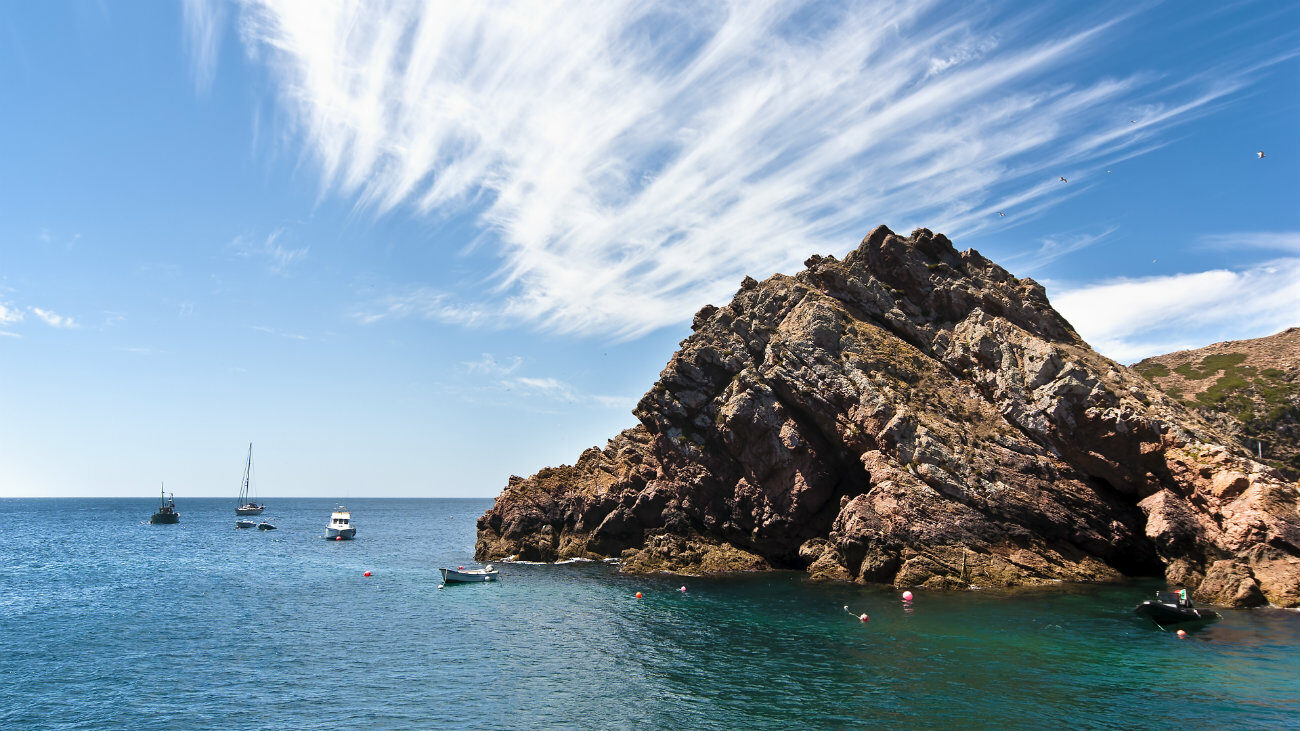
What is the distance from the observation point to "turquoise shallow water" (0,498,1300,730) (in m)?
30.7

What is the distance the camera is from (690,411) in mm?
82375

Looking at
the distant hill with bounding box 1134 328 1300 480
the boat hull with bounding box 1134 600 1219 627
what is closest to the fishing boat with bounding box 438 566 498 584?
the boat hull with bounding box 1134 600 1219 627

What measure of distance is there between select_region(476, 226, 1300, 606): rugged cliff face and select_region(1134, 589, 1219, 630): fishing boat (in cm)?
797

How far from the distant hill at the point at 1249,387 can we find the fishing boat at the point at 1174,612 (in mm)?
66679

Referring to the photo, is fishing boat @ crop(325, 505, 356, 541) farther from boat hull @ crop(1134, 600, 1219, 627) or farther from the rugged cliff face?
boat hull @ crop(1134, 600, 1219, 627)

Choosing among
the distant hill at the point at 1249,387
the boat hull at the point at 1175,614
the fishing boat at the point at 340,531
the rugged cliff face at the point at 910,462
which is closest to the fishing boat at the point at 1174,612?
the boat hull at the point at 1175,614

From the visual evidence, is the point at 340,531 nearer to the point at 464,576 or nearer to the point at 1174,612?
the point at 464,576

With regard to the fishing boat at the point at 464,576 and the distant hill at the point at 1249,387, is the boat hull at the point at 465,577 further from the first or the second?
the distant hill at the point at 1249,387

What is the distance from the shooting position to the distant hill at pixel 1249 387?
11250cm

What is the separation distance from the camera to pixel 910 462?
6391cm

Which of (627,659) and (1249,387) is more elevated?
(1249,387)

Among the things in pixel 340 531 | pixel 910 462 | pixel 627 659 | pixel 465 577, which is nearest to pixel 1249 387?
pixel 910 462

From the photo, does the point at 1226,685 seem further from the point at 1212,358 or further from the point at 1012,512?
the point at 1212,358

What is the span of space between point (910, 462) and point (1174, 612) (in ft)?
77.2
